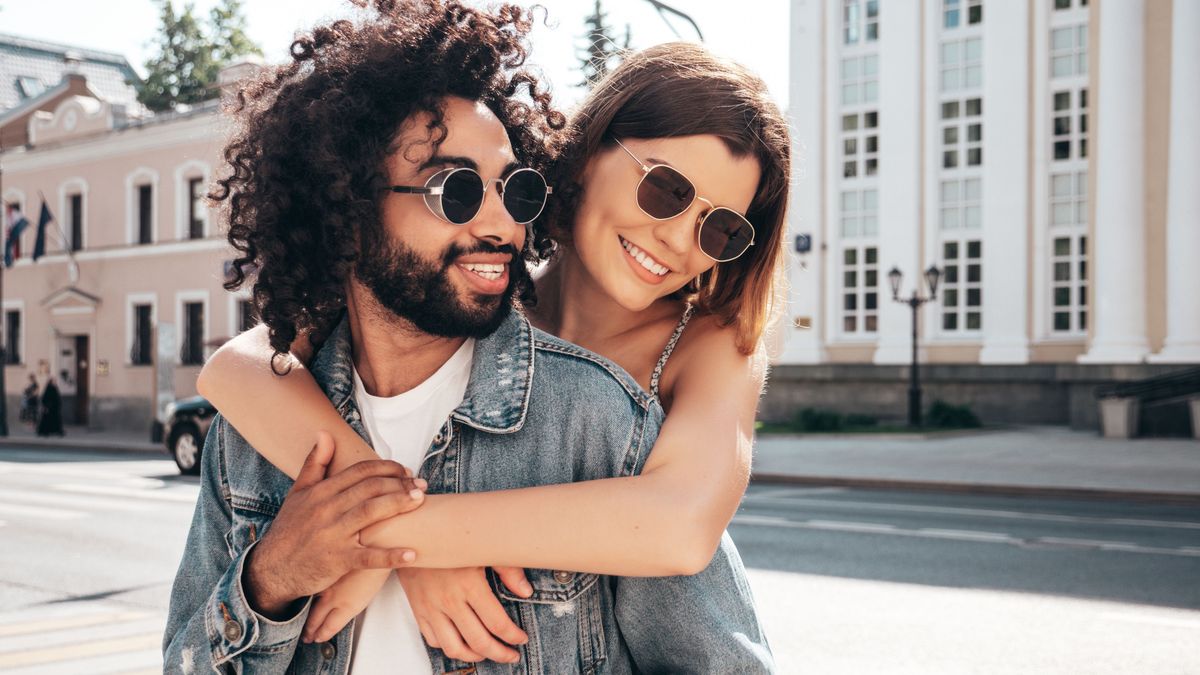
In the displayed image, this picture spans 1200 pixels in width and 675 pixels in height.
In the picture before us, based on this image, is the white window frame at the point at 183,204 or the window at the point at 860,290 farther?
the window at the point at 860,290

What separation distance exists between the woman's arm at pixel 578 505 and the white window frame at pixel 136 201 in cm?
3390

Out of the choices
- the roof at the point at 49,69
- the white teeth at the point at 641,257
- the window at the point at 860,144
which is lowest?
the white teeth at the point at 641,257

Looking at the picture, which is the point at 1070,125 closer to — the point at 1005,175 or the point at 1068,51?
the point at 1068,51

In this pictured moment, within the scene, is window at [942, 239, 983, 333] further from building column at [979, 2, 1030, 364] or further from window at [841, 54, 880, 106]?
window at [841, 54, 880, 106]

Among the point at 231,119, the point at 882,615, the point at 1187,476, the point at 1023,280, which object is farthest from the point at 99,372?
the point at 231,119

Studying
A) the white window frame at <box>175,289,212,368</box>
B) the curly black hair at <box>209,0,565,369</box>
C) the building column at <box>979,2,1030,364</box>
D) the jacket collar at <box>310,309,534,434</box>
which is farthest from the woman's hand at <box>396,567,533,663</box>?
the white window frame at <box>175,289,212,368</box>

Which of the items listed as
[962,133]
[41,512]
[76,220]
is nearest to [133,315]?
[76,220]

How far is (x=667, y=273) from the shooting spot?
257cm

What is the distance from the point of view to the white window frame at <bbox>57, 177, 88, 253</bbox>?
116ft

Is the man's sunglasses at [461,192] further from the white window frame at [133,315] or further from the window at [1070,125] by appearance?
the white window frame at [133,315]

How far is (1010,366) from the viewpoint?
98.6 ft

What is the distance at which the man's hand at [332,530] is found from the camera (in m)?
1.72

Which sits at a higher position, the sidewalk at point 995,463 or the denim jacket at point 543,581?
the denim jacket at point 543,581

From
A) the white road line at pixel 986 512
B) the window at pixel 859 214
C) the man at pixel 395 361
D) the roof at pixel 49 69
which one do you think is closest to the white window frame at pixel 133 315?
the roof at pixel 49 69
